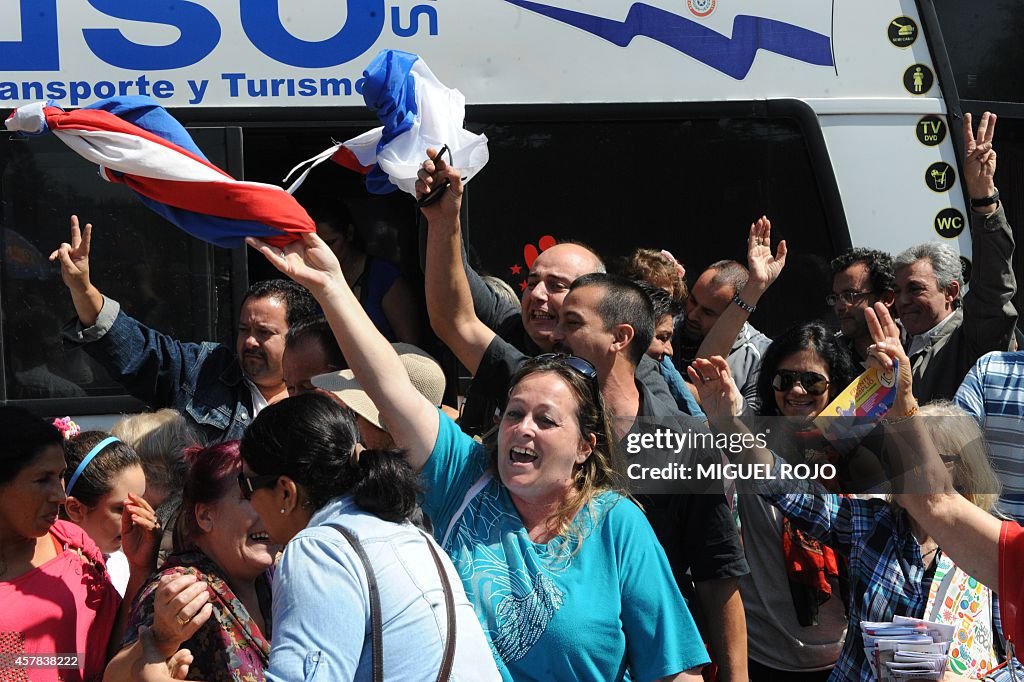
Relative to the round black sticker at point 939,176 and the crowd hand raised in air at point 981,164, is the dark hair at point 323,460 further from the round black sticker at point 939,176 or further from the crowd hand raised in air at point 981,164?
the round black sticker at point 939,176

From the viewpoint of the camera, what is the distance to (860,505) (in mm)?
3643

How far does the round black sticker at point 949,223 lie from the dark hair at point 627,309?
227cm

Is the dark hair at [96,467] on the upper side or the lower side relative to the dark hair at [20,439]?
lower

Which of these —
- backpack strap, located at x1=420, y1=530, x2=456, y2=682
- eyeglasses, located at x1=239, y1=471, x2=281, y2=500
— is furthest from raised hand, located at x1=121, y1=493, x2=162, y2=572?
backpack strap, located at x1=420, y1=530, x2=456, y2=682

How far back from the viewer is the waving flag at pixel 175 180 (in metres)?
3.44

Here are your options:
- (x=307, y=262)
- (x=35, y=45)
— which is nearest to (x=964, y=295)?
(x=307, y=262)

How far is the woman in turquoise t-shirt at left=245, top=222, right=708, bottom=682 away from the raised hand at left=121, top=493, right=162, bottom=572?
2.56 feet

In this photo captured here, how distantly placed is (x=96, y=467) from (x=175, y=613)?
4.18 feet

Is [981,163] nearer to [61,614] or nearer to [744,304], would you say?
[744,304]

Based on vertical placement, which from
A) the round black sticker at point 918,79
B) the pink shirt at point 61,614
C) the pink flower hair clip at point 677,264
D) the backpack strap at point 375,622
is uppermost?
the round black sticker at point 918,79

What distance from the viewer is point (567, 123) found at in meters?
5.68

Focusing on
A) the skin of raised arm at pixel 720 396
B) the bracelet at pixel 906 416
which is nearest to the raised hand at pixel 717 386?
the skin of raised arm at pixel 720 396

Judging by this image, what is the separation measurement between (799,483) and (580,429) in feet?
3.71

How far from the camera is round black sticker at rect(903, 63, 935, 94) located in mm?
5762
